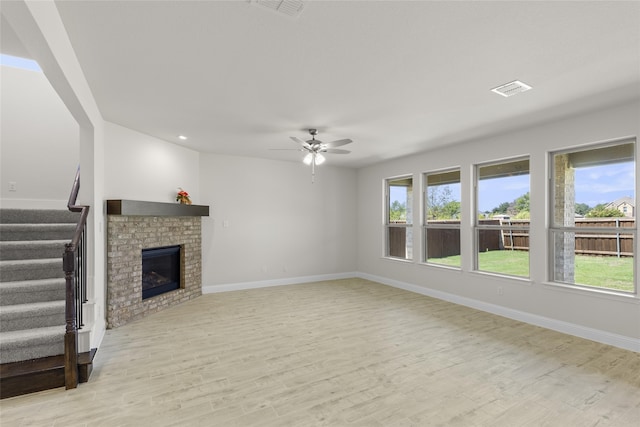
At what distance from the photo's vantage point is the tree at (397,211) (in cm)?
699

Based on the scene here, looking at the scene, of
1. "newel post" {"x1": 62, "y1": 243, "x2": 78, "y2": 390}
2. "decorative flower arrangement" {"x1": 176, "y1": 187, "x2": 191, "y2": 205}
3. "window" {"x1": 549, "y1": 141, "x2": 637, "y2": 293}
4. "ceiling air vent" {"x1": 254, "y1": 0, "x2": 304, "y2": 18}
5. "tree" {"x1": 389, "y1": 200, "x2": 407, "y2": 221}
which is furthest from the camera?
"tree" {"x1": 389, "y1": 200, "x2": 407, "y2": 221}

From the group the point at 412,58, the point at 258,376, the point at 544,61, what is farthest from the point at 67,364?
the point at 544,61

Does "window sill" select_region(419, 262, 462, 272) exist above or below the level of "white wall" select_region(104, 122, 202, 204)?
below

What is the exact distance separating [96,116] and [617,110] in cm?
600

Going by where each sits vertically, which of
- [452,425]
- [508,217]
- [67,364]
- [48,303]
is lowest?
[452,425]

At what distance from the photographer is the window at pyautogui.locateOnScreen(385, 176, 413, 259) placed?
22.3 ft

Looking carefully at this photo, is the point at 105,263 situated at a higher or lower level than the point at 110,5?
lower

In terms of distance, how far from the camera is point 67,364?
271 centimetres

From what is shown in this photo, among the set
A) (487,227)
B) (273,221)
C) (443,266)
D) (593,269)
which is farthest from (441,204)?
(273,221)

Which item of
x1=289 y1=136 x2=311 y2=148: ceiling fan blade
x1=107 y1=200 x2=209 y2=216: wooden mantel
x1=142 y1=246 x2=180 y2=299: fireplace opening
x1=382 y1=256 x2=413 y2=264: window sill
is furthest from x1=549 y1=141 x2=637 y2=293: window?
x1=142 y1=246 x2=180 y2=299: fireplace opening

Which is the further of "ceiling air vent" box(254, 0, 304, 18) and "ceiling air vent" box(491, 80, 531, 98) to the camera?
"ceiling air vent" box(491, 80, 531, 98)

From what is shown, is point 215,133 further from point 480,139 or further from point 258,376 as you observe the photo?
point 480,139

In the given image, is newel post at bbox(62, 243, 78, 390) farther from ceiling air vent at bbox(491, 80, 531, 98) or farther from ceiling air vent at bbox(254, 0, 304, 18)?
ceiling air vent at bbox(491, 80, 531, 98)

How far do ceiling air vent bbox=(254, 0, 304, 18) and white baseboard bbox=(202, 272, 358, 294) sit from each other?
5.31m
